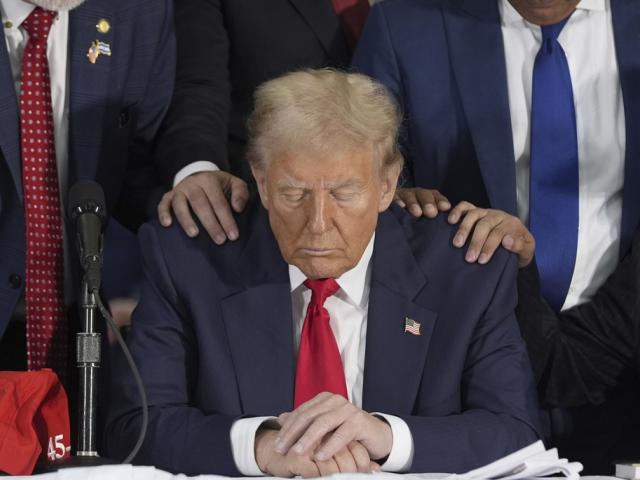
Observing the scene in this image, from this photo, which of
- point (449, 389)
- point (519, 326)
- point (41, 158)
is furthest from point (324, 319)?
point (41, 158)

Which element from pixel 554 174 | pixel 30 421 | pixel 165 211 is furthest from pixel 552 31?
pixel 30 421

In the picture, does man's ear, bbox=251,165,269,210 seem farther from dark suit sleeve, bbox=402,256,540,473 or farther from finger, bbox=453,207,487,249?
dark suit sleeve, bbox=402,256,540,473

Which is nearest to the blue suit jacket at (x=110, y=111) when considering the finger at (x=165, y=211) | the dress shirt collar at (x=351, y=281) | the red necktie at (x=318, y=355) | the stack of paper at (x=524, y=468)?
the finger at (x=165, y=211)

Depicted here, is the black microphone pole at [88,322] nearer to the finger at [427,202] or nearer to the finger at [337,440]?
the finger at [337,440]

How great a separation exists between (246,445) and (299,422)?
16cm

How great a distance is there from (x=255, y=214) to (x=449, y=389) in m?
0.64

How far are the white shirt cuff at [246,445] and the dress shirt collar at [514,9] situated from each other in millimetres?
1507

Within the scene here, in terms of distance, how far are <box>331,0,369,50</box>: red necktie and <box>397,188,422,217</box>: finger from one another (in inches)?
28.1

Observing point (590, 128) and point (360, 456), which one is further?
point (590, 128)

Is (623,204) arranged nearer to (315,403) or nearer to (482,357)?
(482,357)

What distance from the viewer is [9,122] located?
3.30 metres

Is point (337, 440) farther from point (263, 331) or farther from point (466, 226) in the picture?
point (466, 226)

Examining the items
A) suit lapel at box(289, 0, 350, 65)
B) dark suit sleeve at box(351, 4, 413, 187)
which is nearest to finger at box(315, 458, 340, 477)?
→ dark suit sleeve at box(351, 4, 413, 187)

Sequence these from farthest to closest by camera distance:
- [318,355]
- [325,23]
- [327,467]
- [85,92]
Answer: [325,23] < [85,92] < [318,355] < [327,467]
